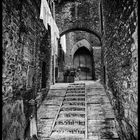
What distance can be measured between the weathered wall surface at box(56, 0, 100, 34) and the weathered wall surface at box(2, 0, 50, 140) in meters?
3.86

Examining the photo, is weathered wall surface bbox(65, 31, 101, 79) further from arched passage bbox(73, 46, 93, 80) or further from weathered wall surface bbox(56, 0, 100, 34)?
weathered wall surface bbox(56, 0, 100, 34)

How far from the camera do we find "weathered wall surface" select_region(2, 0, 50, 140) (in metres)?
2.74

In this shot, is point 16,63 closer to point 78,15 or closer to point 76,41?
point 78,15

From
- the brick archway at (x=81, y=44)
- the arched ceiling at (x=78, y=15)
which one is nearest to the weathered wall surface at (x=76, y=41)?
the brick archway at (x=81, y=44)

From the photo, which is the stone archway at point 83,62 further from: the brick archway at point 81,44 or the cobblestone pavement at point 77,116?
the cobblestone pavement at point 77,116

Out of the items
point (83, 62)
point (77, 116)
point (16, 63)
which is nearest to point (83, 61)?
point (83, 62)

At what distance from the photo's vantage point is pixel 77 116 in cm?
462

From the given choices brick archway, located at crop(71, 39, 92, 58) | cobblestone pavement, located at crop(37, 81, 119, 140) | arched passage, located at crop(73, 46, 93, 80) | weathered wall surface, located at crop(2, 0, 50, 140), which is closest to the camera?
weathered wall surface, located at crop(2, 0, 50, 140)

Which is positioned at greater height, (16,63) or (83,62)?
(83,62)

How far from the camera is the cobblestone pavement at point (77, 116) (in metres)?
3.72

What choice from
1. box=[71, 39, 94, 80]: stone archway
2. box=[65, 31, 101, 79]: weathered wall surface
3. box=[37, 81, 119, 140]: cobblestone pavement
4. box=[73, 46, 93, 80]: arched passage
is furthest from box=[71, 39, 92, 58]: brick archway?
box=[37, 81, 119, 140]: cobblestone pavement

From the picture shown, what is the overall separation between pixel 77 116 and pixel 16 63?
2657 millimetres

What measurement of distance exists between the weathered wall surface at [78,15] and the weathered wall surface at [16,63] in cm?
386

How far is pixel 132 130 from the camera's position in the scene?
8.89 ft
